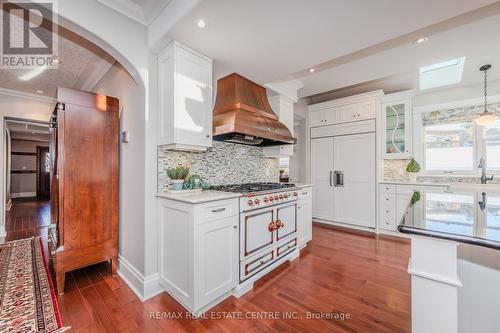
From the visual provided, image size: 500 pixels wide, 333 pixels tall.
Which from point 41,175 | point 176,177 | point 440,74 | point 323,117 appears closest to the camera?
point 176,177

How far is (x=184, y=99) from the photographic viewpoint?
6.46ft

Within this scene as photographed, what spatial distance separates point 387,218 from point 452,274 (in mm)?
3244

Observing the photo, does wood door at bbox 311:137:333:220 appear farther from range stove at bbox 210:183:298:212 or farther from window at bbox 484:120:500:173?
window at bbox 484:120:500:173

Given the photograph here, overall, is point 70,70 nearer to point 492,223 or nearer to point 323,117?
point 323,117

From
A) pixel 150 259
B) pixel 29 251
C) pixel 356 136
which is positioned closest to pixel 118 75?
pixel 150 259

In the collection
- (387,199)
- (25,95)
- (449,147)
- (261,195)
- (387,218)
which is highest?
(25,95)

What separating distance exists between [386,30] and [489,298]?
2.00 m

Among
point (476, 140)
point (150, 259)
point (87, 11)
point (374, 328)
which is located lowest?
point (374, 328)

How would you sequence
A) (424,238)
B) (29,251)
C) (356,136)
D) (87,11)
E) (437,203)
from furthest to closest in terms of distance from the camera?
(356,136), (29,251), (87,11), (437,203), (424,238)

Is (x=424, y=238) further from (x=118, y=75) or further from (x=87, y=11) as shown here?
(x=118, y=75)

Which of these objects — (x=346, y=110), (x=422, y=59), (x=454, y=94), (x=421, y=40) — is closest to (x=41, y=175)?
(x=346, y=110)

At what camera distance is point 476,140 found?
3521 mm

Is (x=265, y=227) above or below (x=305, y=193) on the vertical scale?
below

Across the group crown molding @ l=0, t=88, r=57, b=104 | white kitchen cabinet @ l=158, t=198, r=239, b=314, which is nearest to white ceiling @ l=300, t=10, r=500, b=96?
white kitchen cabinet @ l=158, t=198, r=239, b=314
